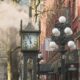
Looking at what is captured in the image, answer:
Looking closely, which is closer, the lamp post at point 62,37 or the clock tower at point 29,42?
the clock tower at point 29,42

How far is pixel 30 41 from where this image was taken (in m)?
14.9

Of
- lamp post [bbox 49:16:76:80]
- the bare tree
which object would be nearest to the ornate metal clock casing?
the bare tree

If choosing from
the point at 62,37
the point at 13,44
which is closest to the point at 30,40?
the point at 13,44

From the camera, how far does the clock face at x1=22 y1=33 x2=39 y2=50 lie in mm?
14617

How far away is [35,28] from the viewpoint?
14898 millimetres

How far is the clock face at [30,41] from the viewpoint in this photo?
14.6 m

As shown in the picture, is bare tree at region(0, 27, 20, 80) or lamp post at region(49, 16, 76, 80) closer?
bare tree at region(0, 27, 20, 80)

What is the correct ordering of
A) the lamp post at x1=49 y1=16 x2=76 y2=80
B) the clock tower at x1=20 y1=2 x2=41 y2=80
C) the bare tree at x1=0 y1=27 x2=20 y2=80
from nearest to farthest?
the clock tower at x1=20 y1=2 x2=41 y2=80 < the bare tree at x1=0 y1=27 x2=20 y2=80 < the lamp post at x1=49 y1=16 x2=76 y2=80

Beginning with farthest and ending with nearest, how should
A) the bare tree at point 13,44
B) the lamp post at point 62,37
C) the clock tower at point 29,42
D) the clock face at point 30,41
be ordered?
the lamp post at point 62,37, the bare tree at point 13,44, the clock face at point 30,41, the clock tower at point 29,42

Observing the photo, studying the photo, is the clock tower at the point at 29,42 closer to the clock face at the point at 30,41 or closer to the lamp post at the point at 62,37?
the clock face at the point at 30,41

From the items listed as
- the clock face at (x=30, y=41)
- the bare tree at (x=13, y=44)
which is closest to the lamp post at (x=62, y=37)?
the bare tree at (x=13, y=44)

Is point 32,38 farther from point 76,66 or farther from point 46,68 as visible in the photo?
point 46,68

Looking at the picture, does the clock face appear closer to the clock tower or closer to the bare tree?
the clock tower

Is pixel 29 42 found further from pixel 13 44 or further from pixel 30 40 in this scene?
pixel 13 44
